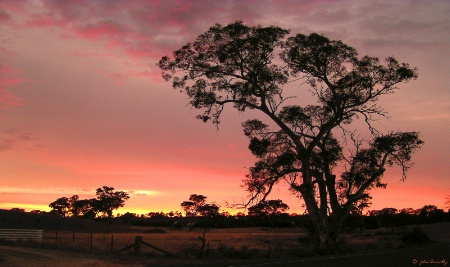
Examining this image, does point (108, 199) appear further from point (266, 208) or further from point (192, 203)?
point (266, 208)

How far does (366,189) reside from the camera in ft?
116

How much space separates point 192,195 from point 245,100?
69127 mm

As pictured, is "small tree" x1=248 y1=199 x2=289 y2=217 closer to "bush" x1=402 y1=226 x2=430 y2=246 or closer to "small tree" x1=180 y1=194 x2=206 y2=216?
"bush" x1=402 y1=226 x2=430 y2=246

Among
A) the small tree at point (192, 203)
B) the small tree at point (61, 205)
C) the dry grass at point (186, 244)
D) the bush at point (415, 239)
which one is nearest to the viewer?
the dry grass at point (186, 244)

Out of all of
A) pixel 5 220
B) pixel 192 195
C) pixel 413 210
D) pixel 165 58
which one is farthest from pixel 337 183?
pixel 413 210

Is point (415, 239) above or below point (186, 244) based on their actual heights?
above

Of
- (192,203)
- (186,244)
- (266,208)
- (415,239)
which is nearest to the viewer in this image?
(266,208)

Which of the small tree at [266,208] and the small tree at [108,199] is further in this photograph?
the small tree at [108,199]

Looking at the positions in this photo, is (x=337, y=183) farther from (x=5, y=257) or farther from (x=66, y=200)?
(x=66, y=200)

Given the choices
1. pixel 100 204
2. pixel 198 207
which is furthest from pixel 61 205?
pixel 198 207

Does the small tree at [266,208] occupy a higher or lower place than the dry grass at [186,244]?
higher

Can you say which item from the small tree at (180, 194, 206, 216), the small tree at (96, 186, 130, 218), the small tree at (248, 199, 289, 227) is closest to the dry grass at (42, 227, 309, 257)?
the small tree at (248, 199, 289, 227)

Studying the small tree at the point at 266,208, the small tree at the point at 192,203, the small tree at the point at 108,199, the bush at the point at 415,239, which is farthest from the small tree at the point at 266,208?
the small tree at the point at 108,199

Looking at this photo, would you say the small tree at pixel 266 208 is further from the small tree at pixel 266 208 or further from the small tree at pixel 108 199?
the small tree at pixel 108 199
